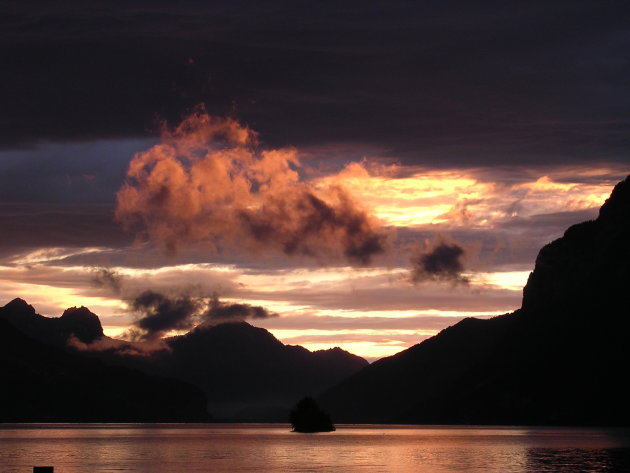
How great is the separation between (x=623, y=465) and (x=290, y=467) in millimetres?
59259

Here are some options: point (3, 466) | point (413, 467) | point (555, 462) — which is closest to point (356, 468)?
point (413, 467)

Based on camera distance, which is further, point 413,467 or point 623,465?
point 413,467

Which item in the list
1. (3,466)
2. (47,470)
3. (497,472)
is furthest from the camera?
(3,466)

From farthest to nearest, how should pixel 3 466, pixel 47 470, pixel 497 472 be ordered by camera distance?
pixel 3 466
pixel 497 472
pixel 47 470

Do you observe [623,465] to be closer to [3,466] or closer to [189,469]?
[189,469]

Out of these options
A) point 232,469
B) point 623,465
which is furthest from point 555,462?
point 232,469

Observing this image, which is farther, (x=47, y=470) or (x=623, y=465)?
(x=623, y=465)

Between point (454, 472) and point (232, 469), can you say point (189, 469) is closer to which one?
point (232, 469)

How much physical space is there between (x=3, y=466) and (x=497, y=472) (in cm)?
8792

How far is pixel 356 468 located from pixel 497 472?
2740cm

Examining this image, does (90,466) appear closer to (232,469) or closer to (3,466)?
(3,466)

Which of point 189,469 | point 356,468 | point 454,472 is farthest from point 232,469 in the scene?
point 454,472

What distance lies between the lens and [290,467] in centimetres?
18900

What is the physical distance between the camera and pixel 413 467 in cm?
19112
